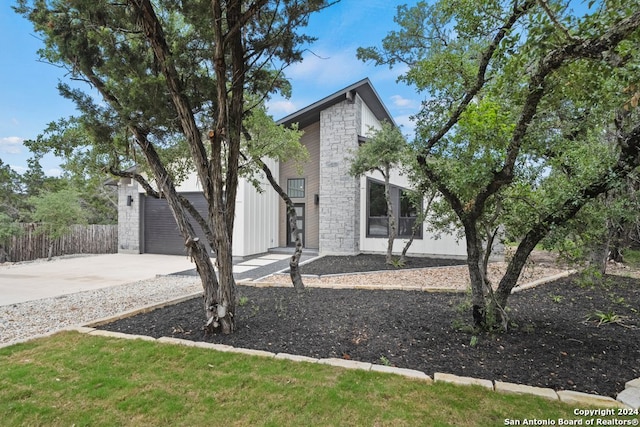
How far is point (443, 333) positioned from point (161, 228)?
40.5 feet

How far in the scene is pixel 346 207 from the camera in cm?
1124

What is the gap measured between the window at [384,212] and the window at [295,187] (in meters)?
2.99

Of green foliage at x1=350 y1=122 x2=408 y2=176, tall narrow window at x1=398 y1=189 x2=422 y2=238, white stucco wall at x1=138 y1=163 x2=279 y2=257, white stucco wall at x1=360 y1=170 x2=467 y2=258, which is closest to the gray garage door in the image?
white stucco wall at x1=138 y1=163 x2=279 y2=257

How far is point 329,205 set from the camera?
37.6 ft

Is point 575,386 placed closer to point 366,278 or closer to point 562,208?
point 562,208

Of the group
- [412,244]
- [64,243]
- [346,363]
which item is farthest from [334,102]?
[64,243]

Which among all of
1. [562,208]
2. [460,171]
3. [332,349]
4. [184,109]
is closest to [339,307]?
[332,349]

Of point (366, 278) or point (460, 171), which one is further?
point (366, 278)

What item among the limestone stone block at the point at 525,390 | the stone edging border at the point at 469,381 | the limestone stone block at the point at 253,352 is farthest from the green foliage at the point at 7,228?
the limestone stone block at the point at 525,390

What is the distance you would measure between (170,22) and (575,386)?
5.93 meters

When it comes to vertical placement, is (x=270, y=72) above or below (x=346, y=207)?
above

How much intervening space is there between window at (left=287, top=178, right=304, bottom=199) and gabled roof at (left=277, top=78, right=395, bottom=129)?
2.22 meters

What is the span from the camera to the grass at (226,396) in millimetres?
2160

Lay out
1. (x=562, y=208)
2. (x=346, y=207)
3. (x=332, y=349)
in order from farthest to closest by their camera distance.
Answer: (x=346, y=207) → (x=332, y=349) → (x=562, y=208)
